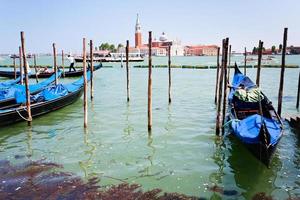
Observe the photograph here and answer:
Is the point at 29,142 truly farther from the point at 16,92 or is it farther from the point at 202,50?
the point at 202,50

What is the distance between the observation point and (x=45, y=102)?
10664mm

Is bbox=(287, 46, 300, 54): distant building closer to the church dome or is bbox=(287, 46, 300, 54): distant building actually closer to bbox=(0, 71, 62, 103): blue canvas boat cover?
the church dome

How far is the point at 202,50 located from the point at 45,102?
134 metres

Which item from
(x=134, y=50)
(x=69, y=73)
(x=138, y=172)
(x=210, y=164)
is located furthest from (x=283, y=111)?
(x=134, y=50)

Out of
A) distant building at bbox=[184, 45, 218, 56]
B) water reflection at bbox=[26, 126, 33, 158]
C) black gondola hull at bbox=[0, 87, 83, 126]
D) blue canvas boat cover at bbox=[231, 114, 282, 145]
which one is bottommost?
water reflection at bbox=[26, 126, 33, 158]

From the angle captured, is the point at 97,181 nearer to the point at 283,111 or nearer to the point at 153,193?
the point at 153,193

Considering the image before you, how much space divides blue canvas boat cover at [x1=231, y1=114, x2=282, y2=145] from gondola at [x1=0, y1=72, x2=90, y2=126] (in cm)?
606

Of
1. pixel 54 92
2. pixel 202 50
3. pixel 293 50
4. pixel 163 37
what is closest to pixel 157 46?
pixel 163 37

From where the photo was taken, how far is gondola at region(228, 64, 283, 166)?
5.41m

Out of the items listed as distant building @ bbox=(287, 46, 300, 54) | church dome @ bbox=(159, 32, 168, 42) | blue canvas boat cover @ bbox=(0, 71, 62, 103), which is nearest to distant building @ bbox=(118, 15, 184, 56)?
church dome @ bbox=(159, 32, 168, 42)

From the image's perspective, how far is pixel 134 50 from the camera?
102062 millimetres

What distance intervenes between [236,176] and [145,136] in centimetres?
313

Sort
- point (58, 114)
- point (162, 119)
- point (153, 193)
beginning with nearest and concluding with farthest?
point (153, 193) < point (162, 119) < point (58, 114)

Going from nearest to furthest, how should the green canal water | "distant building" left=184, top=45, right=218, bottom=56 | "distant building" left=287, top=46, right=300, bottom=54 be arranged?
the green canal water < "distant building" left=287, top=46, right=300, bottom=54 < "distant building" left=184, top=45, right=218, bottom=56
